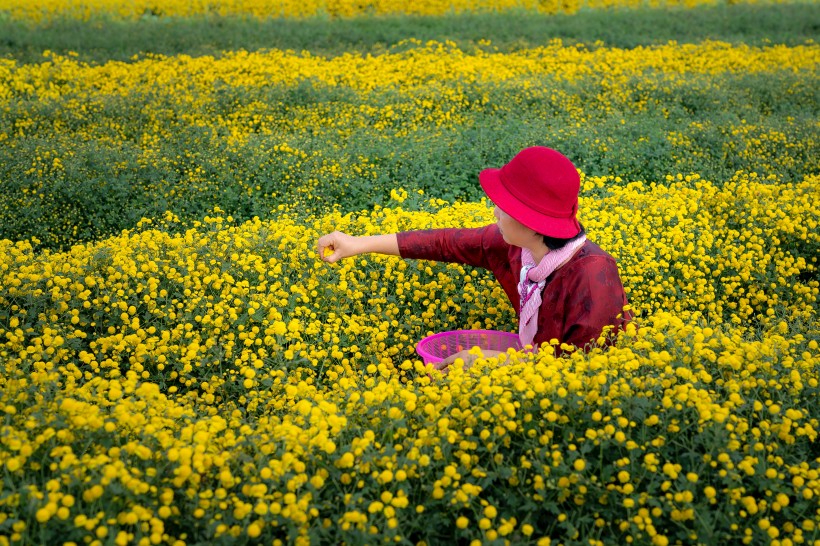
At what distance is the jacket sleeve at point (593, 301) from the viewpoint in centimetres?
341

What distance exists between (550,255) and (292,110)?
6.41m

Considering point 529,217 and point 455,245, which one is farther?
point 455,245

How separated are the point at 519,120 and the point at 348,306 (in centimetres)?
493

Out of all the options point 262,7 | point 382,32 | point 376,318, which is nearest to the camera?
point 376,318

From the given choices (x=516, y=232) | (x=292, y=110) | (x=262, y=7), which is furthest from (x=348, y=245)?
(x=262, y=7)

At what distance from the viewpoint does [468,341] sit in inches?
167

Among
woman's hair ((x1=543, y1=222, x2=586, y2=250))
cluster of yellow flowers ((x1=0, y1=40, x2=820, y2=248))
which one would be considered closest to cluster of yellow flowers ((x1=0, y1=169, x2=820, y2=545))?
woman's hair ((x1=543, y1=222, x2=586, y2=250))

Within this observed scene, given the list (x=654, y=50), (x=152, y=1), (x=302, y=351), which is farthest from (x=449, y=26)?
(x=302, y=351)

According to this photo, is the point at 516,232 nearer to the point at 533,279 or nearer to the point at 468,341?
the point at 533,279

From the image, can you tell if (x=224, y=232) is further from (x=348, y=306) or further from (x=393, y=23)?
(x=393, y=23)

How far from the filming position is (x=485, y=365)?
313cm

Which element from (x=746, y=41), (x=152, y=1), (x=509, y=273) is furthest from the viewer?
(x=152, y=1)

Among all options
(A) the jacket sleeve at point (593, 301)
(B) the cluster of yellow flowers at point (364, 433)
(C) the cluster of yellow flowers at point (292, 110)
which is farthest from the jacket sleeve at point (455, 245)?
(C) the cluster of yellow flowers at point (292, 110)

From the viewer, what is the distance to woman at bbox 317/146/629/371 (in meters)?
3.34
